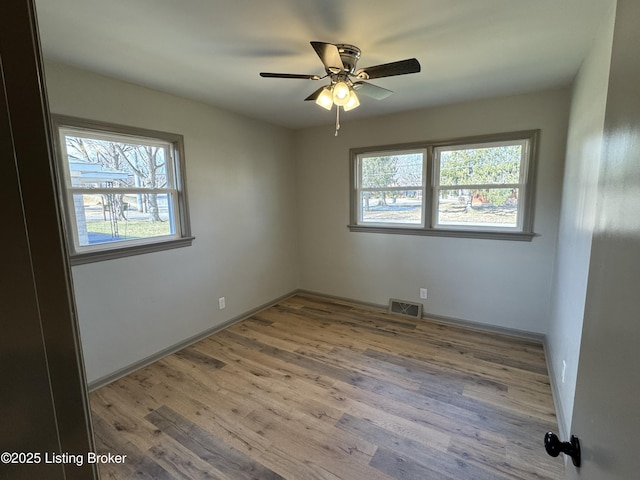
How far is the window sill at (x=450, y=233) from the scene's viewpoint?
312 centimetres

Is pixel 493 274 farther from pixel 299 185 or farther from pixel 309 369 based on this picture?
pixel 299 185

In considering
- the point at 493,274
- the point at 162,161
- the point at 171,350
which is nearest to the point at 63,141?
the point at 162,161

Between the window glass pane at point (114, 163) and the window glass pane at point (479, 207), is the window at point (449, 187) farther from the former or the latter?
the window glass pane at point (114, 163)

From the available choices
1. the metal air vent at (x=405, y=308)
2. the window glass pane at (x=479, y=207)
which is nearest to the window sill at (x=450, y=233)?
the window glass pane at (x=479, y=207)

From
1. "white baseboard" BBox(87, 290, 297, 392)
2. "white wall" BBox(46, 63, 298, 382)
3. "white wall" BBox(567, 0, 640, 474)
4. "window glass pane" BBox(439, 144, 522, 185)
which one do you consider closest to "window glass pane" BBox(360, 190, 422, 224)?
"window glass pane" BBox(439, 144, 522, 185)

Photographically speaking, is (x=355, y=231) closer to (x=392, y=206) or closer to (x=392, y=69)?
(x=392, y=206)

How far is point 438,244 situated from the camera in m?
3.58

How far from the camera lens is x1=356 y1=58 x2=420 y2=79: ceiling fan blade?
5.59 ft

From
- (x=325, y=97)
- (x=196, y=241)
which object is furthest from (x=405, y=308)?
(x=325, y=97)

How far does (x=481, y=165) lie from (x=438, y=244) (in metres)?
0.97

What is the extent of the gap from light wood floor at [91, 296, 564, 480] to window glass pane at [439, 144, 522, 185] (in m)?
1.70

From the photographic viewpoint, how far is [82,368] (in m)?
0.49

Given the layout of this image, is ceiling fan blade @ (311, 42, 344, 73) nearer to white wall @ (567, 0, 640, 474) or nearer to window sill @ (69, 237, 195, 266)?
white wall @ (567, 0, 640, 474)

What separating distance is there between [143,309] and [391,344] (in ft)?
8.00
